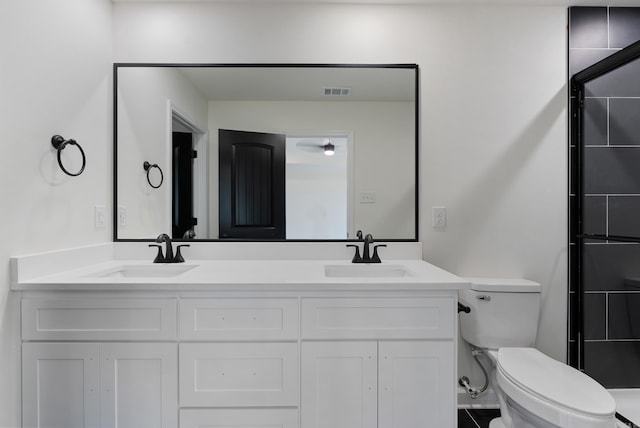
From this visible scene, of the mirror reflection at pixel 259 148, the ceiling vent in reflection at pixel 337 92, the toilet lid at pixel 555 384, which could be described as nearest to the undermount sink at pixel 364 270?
the mirror reflection at pixel 259 148

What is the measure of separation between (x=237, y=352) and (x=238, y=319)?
0.13 meters

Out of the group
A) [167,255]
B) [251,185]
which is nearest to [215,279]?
[167,255]

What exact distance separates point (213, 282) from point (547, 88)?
209 centimetres

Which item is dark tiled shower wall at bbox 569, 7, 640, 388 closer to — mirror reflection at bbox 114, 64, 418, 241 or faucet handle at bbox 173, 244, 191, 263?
mirror reflection at bbox 114, 64, 418, 241

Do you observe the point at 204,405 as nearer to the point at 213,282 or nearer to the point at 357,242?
the point at 213,282

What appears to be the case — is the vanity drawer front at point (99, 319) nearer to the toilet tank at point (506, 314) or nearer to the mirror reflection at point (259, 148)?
the mirror reflection at point (259, 148)

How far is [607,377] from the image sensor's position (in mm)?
1836

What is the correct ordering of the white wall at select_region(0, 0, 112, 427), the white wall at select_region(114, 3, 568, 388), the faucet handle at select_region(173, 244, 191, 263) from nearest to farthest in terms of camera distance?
the white wall at select_region(0, 0, 112, 427) < the faucet handle at select_region(173, 244, 191, 263) < the white wall at select_region(114, 3, 568, 388)

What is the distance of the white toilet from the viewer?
3.74ft

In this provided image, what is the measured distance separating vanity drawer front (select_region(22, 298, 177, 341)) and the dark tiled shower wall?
7.14ft

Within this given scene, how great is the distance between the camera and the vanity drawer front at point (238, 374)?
130 cm

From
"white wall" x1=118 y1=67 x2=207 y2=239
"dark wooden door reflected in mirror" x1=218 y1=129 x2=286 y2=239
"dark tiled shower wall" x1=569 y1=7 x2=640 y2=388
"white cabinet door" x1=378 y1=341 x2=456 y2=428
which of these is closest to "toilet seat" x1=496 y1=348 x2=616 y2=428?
"white cabinet door" x1=378 y1=341 x2=456 y2=428

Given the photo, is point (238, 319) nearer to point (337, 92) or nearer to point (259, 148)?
point (259, 148)

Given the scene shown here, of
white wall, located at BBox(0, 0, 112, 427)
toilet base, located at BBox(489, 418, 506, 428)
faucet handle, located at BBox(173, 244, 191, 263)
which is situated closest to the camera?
white wall, located at BBox(0, 0, 112, 427)
